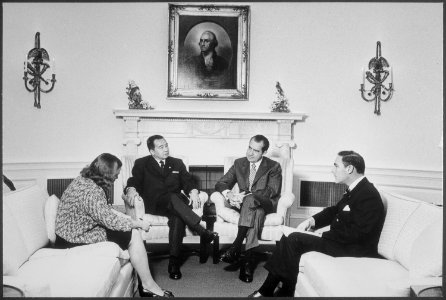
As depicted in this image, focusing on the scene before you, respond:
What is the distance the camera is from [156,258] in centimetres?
373

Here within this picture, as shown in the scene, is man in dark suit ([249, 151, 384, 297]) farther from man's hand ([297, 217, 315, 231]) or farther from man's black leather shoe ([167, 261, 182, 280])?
man's black leather shoe ([167, 261, 182, 280])

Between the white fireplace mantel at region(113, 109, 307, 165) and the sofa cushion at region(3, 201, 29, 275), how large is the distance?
260 cm

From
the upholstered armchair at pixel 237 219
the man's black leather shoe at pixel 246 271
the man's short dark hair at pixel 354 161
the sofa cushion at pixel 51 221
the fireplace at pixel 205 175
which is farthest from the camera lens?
the fireplace at pixel 205 175

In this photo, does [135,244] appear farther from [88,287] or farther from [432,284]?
[432,284]

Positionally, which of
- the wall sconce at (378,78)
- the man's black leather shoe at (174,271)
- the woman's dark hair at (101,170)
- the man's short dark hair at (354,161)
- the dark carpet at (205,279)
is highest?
the wall sconce at (378,78)

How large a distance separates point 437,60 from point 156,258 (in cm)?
390

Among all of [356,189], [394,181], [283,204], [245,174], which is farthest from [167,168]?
[394,181]

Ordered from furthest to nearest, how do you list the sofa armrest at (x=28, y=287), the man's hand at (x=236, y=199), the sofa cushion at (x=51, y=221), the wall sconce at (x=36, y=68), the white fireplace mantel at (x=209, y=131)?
the white fireplace mantel at (x=209, y=131) < the wall sconce at (x=36, y=68) < the man's hand at (x=236, y=199) < the sofa cushion at (x=51, y=221) < the sofa armrest at (x=28, y=287)

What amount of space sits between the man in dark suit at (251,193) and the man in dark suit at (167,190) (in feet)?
0.89

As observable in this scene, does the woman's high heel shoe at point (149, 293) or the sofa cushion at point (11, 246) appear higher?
the sofa cushion at point (11, 246)

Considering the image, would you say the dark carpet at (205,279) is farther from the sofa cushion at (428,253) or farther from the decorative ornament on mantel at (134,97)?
the decorative ornament on mantel at (134,97)

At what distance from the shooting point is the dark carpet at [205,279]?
2.98 metres

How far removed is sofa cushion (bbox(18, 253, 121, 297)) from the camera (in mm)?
2002

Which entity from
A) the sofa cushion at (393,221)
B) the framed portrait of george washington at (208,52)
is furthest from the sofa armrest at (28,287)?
the framed portrait of george washington at (208,52)
